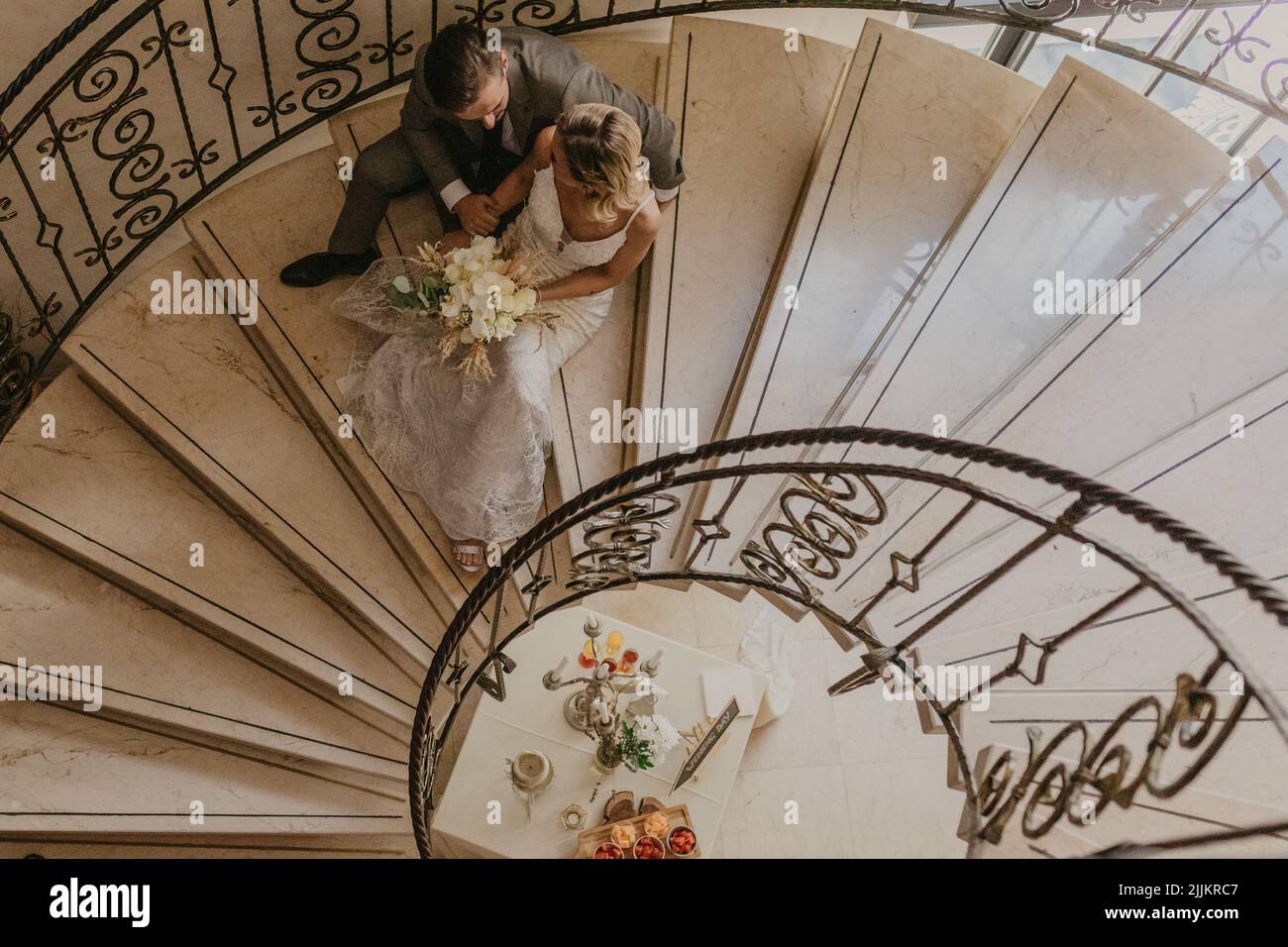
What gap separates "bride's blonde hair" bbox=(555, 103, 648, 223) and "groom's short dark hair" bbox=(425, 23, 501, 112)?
0.96 ft

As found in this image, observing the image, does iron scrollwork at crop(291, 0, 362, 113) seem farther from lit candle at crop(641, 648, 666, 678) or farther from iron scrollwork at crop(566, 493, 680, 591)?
lit candle at crop(641, 648, 666, 678)

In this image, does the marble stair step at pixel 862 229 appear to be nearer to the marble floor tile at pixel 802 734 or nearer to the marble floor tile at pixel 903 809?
the marble floor tile at pixel 802 734

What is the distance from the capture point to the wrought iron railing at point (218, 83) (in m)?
3.74

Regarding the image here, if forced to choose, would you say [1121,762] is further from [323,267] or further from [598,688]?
[323,267]

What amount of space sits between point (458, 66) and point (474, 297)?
2.50 feet

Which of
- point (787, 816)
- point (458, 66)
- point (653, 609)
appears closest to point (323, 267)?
point (458, 66)

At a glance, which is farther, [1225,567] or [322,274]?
[322,274]

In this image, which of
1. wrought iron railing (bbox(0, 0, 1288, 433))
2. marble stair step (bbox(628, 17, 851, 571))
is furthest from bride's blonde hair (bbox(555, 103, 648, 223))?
wrought iron railing (bbox(0, 0, 1288, 433))

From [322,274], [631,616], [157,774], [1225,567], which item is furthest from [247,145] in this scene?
[1225,567]

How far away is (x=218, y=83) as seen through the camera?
3984mm

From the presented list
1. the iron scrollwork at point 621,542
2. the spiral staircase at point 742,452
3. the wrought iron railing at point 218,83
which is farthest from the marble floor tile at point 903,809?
the wrought iron railing at point 218,83
